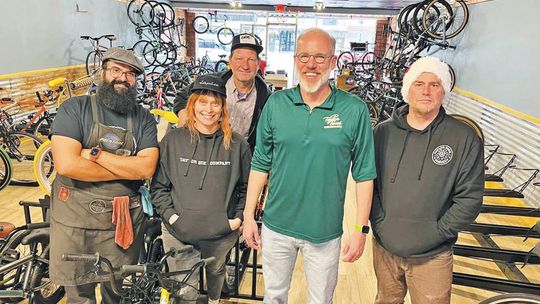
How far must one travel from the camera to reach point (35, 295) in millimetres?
2275

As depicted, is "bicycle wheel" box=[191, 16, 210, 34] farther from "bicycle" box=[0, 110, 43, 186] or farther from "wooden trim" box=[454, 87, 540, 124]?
"bicycle" box=[0, 110, 43, 186]

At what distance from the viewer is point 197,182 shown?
1833 millimetres

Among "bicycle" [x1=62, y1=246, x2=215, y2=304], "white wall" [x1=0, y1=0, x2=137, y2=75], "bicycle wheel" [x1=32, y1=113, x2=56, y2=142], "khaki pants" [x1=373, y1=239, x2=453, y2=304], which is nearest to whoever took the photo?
"bicycle" [x1=62, y1=246, x2=215, y2=304]

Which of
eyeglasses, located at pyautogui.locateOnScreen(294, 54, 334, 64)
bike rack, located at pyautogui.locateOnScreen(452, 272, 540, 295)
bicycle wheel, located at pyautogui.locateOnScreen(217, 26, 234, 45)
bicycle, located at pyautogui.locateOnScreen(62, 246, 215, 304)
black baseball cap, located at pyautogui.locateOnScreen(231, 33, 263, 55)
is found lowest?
bike rack, located at pyautogui.locateOnScreen(452, 272, 540, 295)

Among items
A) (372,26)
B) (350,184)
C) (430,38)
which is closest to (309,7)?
(372,26)

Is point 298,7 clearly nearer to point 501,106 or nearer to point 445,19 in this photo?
point 445,19

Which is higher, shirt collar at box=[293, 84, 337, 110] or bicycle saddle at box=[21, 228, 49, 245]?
shirt collar at box=[293, 84, 337, 110]

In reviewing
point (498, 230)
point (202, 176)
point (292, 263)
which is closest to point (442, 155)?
point (292, 263)

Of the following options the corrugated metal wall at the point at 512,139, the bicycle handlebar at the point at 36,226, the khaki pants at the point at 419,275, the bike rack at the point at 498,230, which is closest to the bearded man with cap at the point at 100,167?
the bicycle handlebar at the point at 36,226

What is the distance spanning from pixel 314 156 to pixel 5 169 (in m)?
4.09

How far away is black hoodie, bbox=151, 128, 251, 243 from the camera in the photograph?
6.02 feet

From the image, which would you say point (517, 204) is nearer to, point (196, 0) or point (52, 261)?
point (52, 261)

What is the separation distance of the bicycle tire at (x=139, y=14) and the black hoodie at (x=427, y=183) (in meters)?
10.5

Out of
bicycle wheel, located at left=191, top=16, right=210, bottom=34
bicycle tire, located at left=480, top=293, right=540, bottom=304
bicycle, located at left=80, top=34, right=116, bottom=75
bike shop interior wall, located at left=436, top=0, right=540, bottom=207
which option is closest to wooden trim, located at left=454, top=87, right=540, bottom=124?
bike shop interior wall, located at left=436, top=0, right=540, bottom=207
